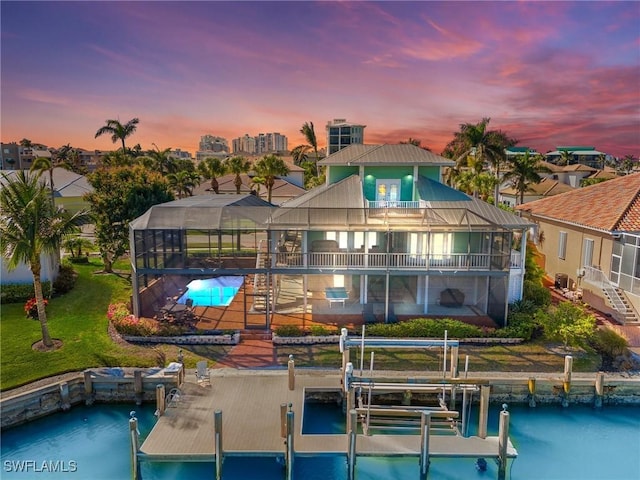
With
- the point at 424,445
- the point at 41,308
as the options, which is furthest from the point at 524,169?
the point at 41,308

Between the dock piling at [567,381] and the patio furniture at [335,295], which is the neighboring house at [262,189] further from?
the dock piling at [567,381]

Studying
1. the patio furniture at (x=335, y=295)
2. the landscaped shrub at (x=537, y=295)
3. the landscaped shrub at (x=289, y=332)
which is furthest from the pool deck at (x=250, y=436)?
the landscaped shrub at (x=537, y=295)

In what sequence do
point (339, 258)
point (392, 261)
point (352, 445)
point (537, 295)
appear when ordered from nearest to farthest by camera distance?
point (352, 445), point (339, 258), point (392, 261), point (537, 295)

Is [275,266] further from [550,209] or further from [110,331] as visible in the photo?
[550,209]

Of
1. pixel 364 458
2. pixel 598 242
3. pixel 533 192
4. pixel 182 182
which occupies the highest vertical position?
pixel 182 182

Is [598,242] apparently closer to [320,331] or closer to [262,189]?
[320,331]

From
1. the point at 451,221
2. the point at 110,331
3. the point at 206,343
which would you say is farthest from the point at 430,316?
the point at 110,331

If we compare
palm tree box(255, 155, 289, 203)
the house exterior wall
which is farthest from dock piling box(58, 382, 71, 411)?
palm tree box(255, 155, 289, 203)
